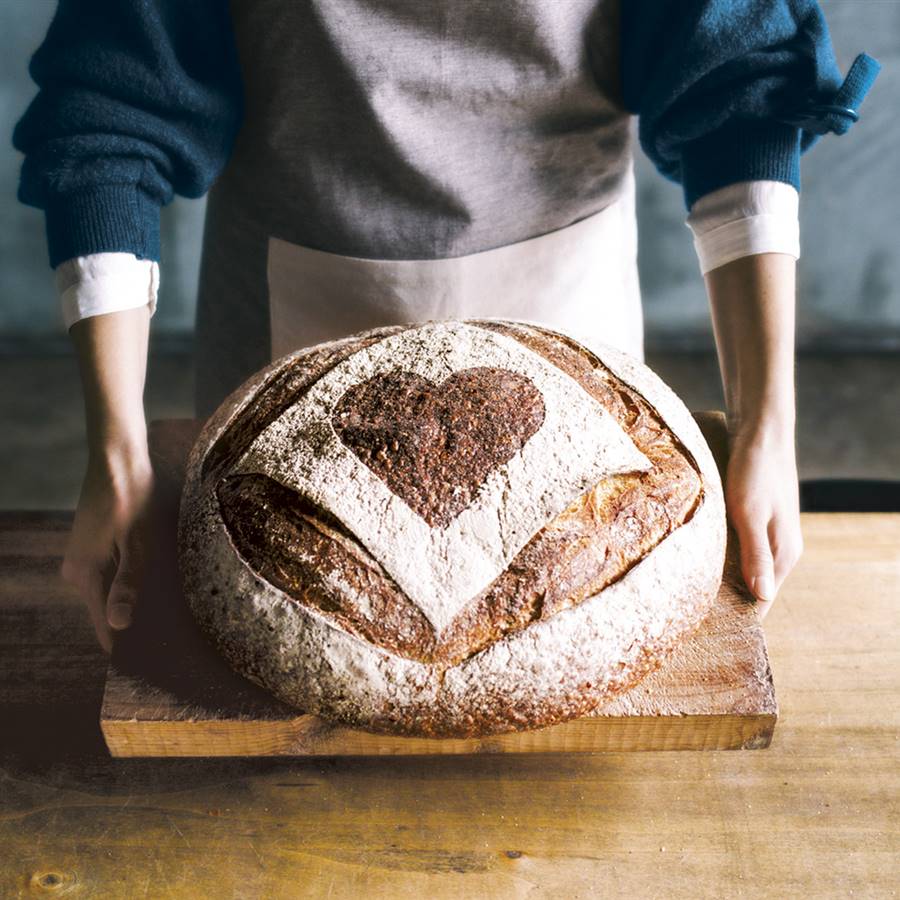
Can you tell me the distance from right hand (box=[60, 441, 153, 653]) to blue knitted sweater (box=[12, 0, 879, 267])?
238 mm

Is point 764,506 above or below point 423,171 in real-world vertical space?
below

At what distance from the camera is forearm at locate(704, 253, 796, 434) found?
1.02 meters

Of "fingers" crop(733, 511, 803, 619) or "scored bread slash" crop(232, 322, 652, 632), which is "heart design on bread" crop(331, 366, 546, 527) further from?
"fingers" crop(733, 511, 803, 619)

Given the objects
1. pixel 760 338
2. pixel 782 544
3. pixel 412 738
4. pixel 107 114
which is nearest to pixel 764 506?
pixel 782 544

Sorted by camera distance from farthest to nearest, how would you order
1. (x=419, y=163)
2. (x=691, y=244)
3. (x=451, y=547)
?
(x=691, y=244) → (x=419, y=163) → (x=451, y=547)

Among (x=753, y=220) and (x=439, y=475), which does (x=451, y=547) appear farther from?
(x=753, y=220)

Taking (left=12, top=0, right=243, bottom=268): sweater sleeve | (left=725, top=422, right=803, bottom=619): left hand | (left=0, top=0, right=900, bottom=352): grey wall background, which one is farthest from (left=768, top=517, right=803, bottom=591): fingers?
(left=0, top=0, right=900, bottom=352): grey wall background

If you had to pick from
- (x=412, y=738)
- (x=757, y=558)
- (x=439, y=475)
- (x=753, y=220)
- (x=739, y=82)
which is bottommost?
(x=412, y=738)

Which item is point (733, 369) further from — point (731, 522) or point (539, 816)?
point (539, 816)

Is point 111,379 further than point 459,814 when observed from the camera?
Yes

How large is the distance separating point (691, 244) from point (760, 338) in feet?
5.67

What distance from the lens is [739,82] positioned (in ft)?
3.30

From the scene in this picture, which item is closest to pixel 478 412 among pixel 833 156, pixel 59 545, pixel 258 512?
pixel 258 512

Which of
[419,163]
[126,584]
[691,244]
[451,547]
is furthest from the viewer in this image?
[691,244]
